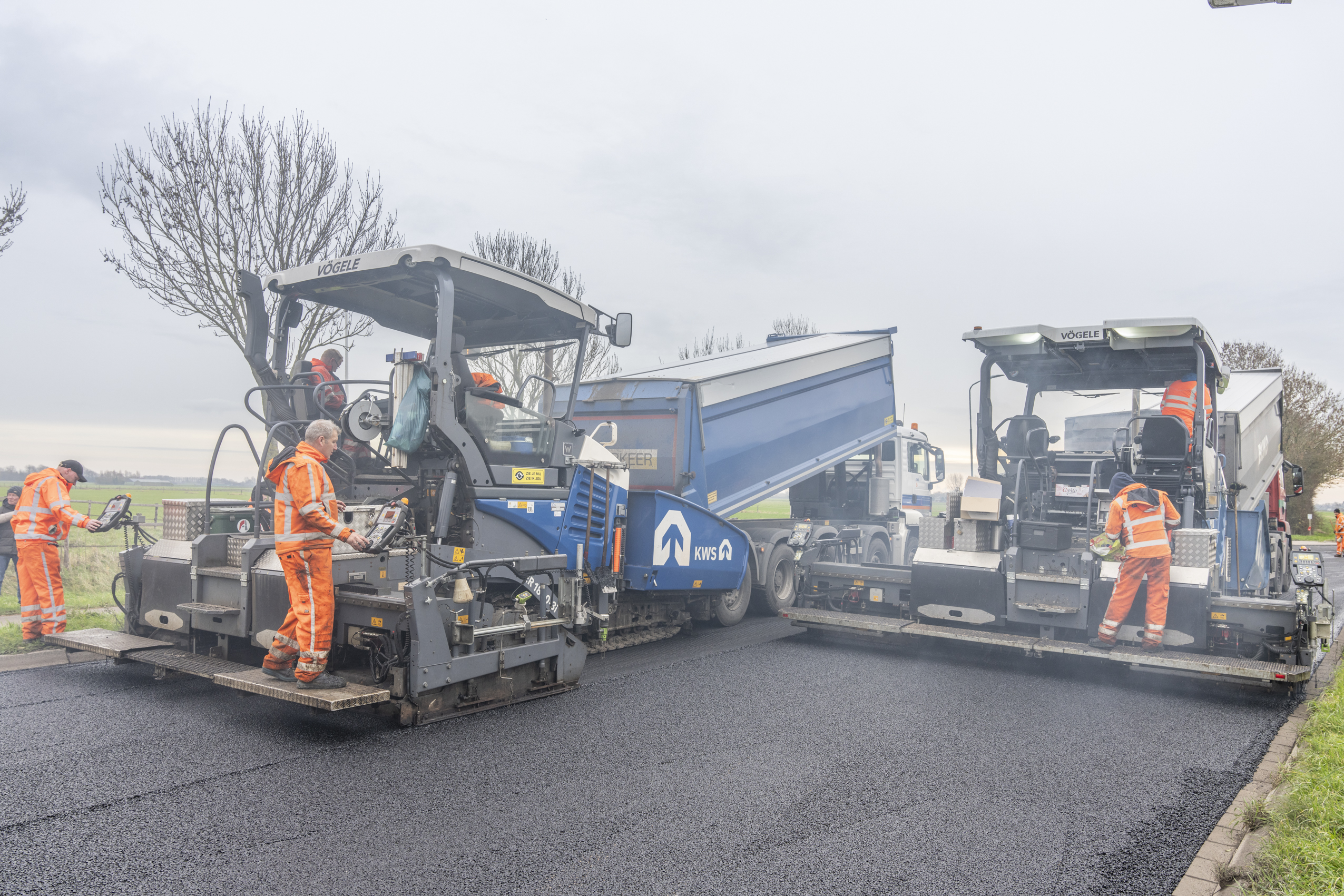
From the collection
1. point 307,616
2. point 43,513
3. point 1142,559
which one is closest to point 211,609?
point 307,616

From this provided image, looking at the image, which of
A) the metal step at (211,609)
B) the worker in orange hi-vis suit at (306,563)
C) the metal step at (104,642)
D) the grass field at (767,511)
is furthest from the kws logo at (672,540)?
the metal step at (104,642)

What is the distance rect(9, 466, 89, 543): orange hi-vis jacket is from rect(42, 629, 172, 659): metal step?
3.84 feet

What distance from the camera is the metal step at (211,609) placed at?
17.1ft

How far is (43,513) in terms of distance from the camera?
7.07 m

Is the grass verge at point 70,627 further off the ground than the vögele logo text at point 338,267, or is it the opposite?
the vögele logo text at point 338,267

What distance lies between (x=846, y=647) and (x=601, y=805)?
4345 mm

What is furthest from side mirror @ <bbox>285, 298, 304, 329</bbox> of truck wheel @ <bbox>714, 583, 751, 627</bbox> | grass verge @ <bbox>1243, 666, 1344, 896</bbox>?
grass verge @ <bbox>1243, 666, 1344, 896</bbox>

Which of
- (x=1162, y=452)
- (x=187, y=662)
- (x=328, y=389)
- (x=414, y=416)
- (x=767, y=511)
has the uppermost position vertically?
(x=328, y=389)

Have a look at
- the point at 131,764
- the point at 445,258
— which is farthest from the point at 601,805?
the point at 445,258

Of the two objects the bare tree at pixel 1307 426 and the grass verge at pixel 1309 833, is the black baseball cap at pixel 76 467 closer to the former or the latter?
the grass verge at pixel 1309 833

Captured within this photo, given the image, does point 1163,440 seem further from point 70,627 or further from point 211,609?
point 70,627

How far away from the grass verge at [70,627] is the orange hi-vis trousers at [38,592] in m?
0.10

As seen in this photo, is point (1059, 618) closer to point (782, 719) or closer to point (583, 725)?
point (782, 719)

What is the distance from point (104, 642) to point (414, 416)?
2724 mm
